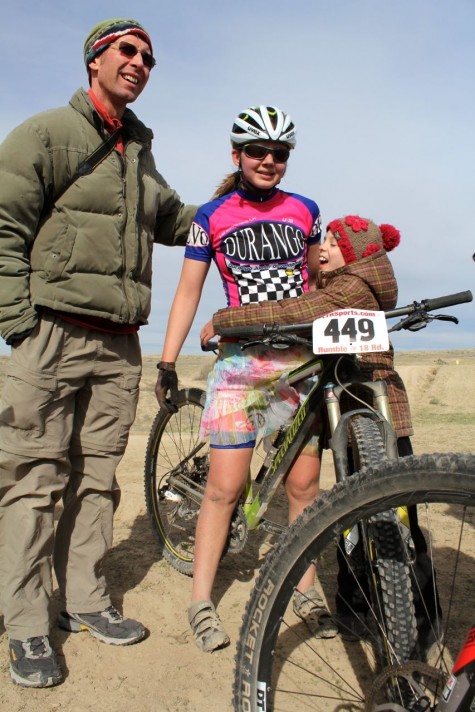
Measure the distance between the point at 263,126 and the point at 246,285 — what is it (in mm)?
705

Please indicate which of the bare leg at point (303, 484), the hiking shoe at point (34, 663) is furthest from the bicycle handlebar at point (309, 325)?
the hiking shoe at point (34, 663)

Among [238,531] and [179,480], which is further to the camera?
[179,480]

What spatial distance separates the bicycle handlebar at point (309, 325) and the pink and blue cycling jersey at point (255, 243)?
0.27m

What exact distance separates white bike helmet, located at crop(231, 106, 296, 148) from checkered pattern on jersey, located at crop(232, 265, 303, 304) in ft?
1.89

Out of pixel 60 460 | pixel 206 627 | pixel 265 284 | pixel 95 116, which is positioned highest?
pixel 95 116

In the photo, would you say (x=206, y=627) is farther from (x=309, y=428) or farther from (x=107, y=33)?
(x=107, y=33)

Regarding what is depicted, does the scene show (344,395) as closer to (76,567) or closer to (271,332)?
(271,332)

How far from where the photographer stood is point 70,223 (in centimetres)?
278

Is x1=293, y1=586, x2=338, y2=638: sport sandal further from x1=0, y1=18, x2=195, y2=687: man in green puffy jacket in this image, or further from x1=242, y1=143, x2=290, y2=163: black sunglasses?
x1=242, y1=143, x2=290, y2=163: black sunglasses

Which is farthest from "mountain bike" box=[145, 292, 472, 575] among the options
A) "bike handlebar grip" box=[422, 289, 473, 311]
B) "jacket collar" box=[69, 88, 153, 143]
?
"jacket collar" box=[69, 88, 153, 143]

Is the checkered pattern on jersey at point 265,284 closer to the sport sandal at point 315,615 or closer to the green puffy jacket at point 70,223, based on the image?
the green puffy jacket at point 70,223

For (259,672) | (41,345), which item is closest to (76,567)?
(41,345)

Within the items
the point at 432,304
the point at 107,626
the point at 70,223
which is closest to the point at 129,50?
the point at 70,223

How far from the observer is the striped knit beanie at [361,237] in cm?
268
